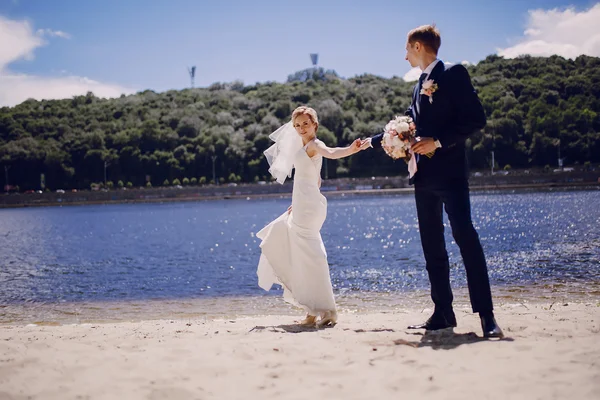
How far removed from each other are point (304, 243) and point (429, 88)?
2.12 m

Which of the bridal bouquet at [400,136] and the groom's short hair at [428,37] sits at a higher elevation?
the groom's short hair at [428,37]

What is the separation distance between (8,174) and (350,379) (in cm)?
12297

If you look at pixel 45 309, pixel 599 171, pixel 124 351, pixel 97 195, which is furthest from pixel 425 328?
pixel 97 195

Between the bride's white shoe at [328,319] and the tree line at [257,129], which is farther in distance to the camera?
the tree line at [257,129]

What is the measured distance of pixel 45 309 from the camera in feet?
36.8

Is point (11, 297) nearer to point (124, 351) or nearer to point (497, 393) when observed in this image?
point (124, 351)

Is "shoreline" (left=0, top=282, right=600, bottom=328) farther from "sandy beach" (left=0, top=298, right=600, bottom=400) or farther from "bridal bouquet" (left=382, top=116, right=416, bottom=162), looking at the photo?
"bridal bouquet" (left=382, top=116, right=416, bottom=162)

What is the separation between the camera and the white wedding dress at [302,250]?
6027mm

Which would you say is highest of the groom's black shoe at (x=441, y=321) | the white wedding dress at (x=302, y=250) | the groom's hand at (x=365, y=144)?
the groom's hand at (x=365, y=144)

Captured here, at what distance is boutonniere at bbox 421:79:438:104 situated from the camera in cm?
482

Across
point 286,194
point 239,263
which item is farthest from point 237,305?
point 286,194

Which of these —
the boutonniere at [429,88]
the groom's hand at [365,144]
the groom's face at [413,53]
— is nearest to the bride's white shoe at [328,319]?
the groom's hand at [365,144]

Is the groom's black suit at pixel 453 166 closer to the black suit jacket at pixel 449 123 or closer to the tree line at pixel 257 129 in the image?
the black suit jacket at pixel 449 123

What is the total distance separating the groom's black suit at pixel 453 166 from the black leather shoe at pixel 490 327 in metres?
0.05
